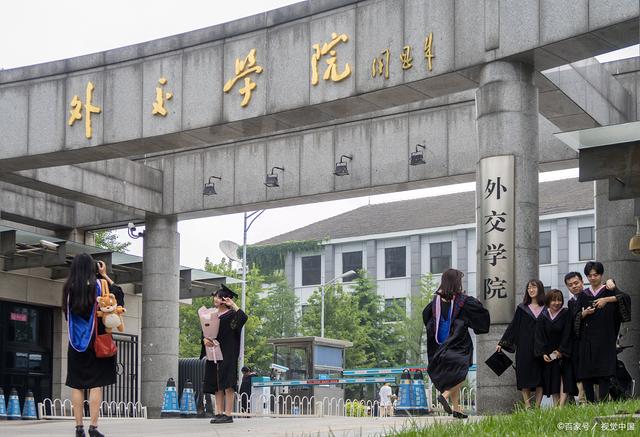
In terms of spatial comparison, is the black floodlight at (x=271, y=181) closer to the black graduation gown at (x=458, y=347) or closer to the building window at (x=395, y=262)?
the black graduation gown at (x=458, y=347)

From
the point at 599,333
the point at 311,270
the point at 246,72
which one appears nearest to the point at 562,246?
the point at 311,270

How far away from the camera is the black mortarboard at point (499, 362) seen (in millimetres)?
13688

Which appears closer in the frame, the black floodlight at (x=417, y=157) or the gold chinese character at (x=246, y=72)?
the gold chinese character at (x=246, y=72)

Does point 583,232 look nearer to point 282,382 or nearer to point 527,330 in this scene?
point 282,382

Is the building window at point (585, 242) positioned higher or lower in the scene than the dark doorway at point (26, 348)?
higher

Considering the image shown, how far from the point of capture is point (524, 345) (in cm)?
1341

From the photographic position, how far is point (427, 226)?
62.5 meters

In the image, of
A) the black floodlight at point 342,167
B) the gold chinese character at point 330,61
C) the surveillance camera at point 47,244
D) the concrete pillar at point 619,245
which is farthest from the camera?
the surveillance camera at point 47,244

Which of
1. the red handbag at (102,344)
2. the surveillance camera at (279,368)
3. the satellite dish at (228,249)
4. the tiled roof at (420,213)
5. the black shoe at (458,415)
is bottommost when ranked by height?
the surveillance camera at (279,368)

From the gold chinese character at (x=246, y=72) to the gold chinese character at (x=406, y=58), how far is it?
8.91 feet

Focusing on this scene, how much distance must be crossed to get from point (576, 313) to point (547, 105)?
4.89 m

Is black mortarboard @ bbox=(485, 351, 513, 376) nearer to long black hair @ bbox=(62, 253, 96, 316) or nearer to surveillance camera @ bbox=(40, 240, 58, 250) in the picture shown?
long black hair @ bbox=(62, 253, 96, 316)

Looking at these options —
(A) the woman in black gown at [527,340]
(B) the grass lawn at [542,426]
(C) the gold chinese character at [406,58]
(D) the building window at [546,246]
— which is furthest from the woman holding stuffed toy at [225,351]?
(D) the building window at [546,246]

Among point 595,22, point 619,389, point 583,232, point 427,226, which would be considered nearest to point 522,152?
point 595,22
